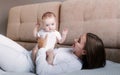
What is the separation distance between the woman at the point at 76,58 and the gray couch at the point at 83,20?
81 millimetres

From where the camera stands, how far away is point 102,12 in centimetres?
171

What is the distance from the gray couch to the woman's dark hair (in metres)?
0.08

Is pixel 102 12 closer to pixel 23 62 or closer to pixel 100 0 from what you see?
pixel 100 0

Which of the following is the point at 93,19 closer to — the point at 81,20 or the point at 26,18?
the point at 81,20

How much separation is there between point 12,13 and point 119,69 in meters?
1.63

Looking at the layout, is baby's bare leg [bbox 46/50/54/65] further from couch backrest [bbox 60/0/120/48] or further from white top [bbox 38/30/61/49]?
couch backrest [bbox 60/0/120/48]

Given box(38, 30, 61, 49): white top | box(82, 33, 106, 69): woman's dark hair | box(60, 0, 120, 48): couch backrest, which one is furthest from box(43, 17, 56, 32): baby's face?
box(82, 33, 106, 69): woman's dark hair

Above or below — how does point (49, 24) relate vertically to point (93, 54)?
above

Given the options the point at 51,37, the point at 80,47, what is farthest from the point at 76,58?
the point at 51,37

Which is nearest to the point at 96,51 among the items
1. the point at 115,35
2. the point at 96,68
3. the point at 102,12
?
the point at 96,68

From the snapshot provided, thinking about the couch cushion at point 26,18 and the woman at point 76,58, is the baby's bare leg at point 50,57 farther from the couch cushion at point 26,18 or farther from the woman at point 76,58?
the couch cushion at point 26,18

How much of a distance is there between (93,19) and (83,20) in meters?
0.11

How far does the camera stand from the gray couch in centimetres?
162

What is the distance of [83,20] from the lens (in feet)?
6.00
